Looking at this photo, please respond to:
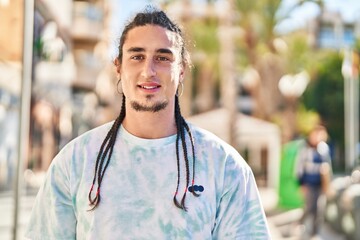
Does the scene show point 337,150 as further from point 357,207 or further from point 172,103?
point 172,103

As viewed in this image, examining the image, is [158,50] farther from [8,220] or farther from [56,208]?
[8,220]

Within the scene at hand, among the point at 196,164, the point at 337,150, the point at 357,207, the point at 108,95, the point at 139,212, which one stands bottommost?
the point at 337,150

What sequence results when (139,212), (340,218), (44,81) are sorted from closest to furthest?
(139,212), (340,218), (44,81)

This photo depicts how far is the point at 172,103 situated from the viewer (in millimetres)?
1962

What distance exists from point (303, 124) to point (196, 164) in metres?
59.5

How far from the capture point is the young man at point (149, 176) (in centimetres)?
183

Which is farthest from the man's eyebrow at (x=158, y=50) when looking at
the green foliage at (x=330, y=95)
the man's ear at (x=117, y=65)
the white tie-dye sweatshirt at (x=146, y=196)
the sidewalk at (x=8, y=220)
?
the green foliage at (x=330, y=95)

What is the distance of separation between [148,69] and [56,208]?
448 millimetres

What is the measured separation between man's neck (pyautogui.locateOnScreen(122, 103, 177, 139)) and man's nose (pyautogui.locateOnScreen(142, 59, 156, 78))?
108 mm

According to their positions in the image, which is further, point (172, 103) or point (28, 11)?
point (28, 11)

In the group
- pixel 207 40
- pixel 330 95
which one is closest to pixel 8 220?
pixel 207 40

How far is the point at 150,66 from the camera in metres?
1.88

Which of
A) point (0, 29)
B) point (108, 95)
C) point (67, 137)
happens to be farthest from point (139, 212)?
point (108, 95)

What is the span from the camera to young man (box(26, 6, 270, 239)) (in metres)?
1.83
